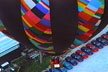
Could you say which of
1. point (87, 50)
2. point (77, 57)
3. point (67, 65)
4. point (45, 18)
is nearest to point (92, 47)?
point (87, 50)

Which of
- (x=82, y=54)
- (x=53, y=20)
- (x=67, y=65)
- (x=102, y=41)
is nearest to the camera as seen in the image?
(x=53, y=20)

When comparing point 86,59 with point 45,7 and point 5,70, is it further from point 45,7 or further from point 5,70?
point 45,7

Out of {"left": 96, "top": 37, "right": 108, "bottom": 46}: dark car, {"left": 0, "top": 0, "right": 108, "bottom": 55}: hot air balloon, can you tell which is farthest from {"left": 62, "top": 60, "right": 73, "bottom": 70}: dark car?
{"left": 0, "top": 0, "right": 108, "bottom": 55}: hot air balloon

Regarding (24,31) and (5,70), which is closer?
(24,31)

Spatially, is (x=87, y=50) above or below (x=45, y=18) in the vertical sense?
below

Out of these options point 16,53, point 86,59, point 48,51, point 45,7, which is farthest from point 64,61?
point 45,7

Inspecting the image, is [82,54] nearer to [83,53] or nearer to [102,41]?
[83,53]
